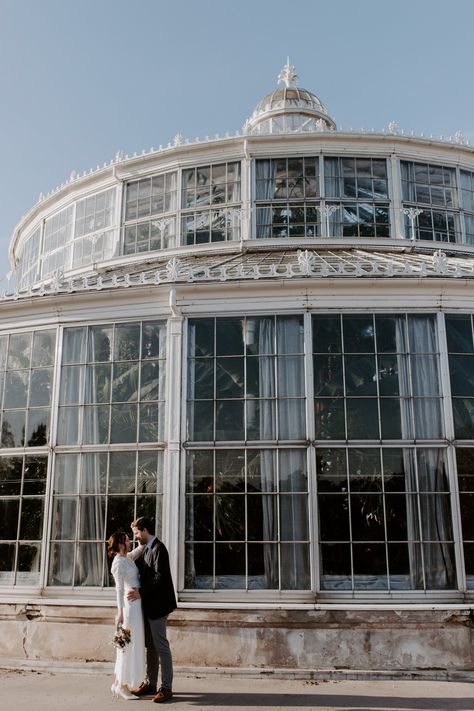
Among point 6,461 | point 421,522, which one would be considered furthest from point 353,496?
point 6,461

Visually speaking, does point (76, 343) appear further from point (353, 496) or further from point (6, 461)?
point (353, 496)

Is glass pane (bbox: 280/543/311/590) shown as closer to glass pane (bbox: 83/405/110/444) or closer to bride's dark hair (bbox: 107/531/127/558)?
bride's dark hair (bbox: 107/531/127/558)

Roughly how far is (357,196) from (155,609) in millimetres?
9963

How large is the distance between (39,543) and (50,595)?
2.53 feet

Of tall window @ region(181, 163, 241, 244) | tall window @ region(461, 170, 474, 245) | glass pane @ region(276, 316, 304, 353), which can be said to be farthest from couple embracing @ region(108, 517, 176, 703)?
tall window @ region(461, 170, 474, 245)

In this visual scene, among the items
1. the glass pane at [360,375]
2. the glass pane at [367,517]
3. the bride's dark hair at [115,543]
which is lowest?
the bride's dark hair at [115,543]

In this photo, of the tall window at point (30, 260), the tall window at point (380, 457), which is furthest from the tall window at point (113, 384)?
the tall window at point (30, 260)

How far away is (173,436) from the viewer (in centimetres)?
1010

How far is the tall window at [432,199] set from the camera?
14750mm

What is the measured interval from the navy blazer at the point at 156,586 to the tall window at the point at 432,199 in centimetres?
934

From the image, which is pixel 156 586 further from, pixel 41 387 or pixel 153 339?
pixel 41 387

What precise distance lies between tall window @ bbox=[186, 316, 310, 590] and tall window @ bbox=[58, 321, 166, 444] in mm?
586

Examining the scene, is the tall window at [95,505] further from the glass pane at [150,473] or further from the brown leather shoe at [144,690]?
the brown leather shoe at [144,690]

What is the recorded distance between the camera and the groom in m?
7.69
